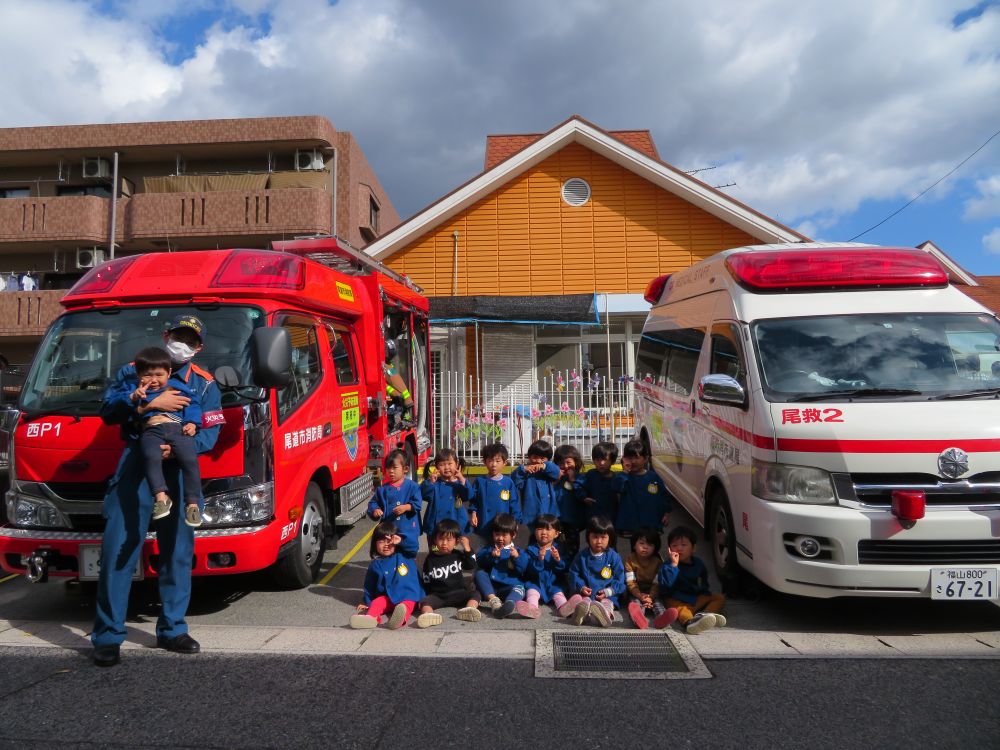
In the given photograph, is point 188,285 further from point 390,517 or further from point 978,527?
point 978,527

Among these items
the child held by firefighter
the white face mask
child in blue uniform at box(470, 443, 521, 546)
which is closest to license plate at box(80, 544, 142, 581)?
the white face mask

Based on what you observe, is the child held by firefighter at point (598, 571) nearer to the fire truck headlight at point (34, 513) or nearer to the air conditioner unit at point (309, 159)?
the fire truck headlight at point (34, 513)

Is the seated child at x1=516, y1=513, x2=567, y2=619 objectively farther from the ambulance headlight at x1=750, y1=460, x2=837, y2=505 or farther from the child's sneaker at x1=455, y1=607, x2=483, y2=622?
the ambulance headlight at x1=750, y1=460, x2=837, y2=505

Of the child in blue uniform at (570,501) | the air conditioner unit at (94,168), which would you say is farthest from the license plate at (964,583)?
the air conditioner unit at (94,168)

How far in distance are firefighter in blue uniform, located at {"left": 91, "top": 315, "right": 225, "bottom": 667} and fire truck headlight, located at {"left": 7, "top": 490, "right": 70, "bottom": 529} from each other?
0.72 meters

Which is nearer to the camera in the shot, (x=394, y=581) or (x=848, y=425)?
(x=848, y=425)

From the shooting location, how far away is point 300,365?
5.36 metres

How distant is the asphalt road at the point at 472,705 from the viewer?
296 centimetres

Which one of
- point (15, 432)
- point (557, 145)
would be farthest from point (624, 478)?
point (557, 145)

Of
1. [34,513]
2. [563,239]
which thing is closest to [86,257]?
[563,239]

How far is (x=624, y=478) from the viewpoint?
18.6ft

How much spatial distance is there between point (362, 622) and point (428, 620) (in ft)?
1.43

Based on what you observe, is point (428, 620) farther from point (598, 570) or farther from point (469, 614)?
point (598, 570)

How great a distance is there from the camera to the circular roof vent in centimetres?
1442
